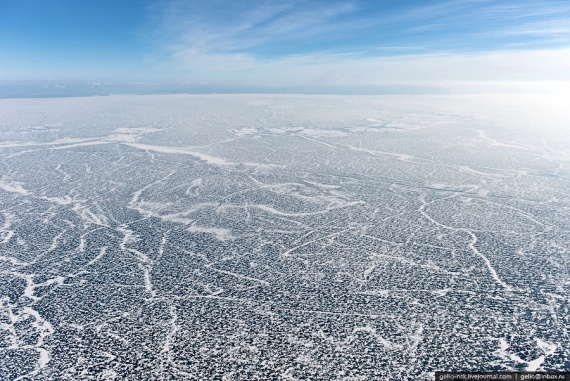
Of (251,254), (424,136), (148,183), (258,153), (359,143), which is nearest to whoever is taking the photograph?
(251,254)

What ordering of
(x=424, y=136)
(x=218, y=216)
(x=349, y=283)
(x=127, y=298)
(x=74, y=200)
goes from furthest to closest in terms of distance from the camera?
(x=424, y=136) < (x=74, y=200) < (x=218, y=216) < (x=349, y=283) < (x=127, y=298)

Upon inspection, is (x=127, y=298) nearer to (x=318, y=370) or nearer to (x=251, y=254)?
(x=251, y=254)

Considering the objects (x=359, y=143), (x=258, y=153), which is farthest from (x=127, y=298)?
(x=359, y=143)

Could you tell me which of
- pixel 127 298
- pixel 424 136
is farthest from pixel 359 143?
pixel 127 298

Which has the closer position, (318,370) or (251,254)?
(318,370)

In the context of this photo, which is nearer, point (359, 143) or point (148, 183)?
point (148, 183)

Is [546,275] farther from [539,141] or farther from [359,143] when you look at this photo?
[539,141]
